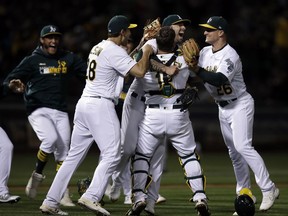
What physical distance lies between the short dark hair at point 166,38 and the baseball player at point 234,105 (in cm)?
92

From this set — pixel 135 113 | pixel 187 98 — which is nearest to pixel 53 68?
pixel 135 113

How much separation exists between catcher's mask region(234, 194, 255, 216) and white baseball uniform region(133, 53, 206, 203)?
1.40ft

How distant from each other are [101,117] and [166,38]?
3.97 ft

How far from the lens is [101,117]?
988 centimetres

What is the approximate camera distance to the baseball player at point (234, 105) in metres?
10.9

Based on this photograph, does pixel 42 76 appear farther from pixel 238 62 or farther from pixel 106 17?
pixel 106 17

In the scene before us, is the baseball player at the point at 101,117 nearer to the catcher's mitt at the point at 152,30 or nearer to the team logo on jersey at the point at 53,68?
the catcher's mitt at the point at 152,30

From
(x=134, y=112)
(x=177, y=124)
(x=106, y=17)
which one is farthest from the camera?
(x=106, y=17)

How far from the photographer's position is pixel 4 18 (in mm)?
23375

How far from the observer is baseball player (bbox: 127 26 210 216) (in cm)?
1003

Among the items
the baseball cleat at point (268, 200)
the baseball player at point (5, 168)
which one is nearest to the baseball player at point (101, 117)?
the baseball player at point (5, 168)

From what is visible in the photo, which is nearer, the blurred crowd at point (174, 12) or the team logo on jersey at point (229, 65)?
the team logo on jersey at point (229, 65)

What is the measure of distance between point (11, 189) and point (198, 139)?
916cm

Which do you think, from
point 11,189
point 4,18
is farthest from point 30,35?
point 11,189
